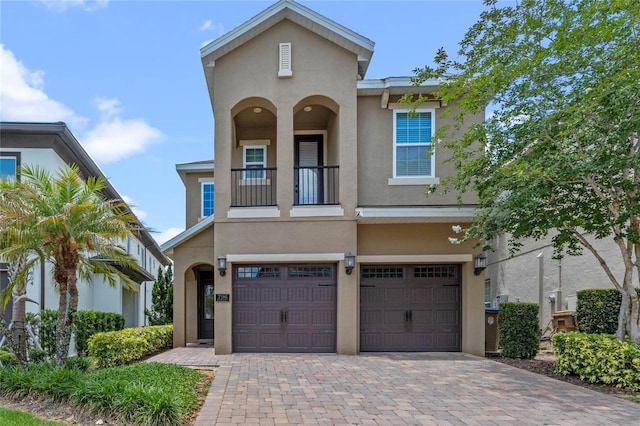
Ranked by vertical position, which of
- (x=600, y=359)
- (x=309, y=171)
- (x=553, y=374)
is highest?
(x=309, y=171)

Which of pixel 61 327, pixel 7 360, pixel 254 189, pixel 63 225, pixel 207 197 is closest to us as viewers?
pixel 63 225

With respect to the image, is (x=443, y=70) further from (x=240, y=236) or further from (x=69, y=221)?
(x=69, y=221)

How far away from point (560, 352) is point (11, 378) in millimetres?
9908

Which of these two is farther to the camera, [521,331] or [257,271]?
[257,271]

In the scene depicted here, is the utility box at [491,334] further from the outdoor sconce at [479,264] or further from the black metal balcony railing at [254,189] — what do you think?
the black metal balcony railing at [254,189]

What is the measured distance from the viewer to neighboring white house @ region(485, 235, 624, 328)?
13.5m

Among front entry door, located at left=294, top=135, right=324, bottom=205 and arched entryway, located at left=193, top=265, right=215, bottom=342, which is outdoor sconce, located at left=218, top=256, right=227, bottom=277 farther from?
arched entryway, located at left=193, top=265, right=215, bottom=342

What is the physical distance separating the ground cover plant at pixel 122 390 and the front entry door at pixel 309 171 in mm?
5725

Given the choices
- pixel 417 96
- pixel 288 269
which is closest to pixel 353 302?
pixel 288 269

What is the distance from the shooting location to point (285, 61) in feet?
38.9

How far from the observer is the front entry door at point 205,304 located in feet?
49.3

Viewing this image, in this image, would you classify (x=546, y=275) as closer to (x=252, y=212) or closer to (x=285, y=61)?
(x=252, y=212)

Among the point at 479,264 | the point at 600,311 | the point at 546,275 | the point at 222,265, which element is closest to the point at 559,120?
the point at 479,264

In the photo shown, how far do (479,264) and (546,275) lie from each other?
5.57 metres
